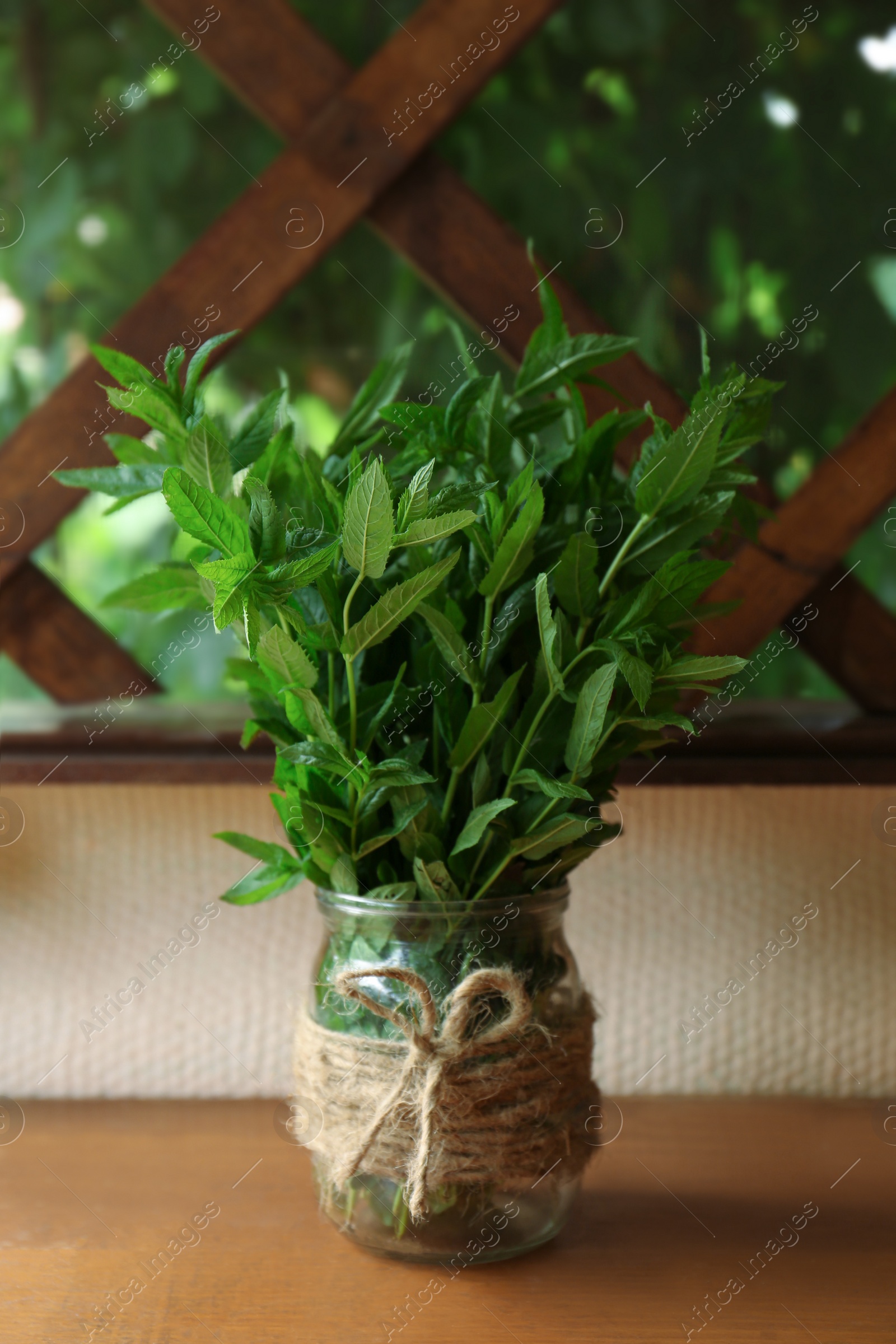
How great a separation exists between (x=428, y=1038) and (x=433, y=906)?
0.19ft

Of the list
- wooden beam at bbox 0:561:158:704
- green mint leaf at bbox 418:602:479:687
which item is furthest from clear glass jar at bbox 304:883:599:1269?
wooden beam at bbox 0:561:158:704

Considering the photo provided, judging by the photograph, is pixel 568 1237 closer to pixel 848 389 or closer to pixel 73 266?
pixel 848 389

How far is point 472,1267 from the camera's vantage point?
54 centimetres

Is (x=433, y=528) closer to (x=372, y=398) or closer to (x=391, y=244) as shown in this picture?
(x=372, y=398)

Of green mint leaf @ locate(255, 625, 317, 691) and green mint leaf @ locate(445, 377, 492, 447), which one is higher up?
green mint leaf @ locate(445, 377, 492, 447)

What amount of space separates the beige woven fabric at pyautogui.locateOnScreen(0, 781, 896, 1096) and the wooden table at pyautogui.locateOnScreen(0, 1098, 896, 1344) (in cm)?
4

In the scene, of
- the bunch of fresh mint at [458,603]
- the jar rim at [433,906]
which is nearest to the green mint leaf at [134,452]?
the bunch of fresh mint at [458,603]

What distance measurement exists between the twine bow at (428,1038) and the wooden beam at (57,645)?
0.37 m

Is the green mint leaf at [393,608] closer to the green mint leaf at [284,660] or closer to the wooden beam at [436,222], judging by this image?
the green mint leaf at [284,660]

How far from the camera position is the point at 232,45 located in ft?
2.38

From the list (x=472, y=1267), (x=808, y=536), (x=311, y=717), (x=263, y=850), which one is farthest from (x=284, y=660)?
(x=808, y=536)

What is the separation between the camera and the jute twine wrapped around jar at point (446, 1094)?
0.50 m

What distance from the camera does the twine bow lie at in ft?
1.64

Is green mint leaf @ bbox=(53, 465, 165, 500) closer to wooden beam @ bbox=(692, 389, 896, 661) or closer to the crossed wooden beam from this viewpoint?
the crossed wooden beam
